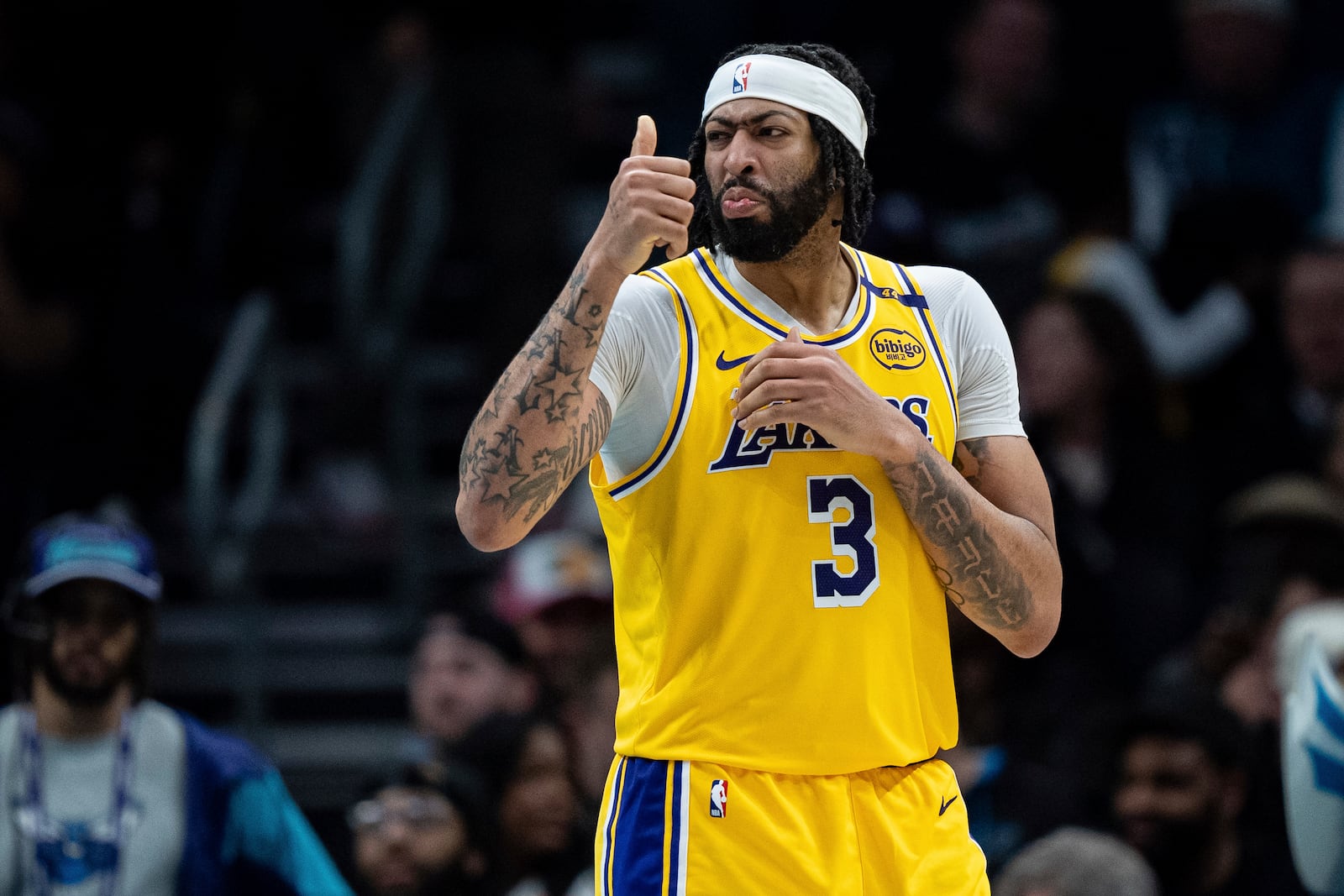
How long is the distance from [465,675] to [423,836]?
110 cm

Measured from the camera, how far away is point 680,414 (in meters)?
3.47

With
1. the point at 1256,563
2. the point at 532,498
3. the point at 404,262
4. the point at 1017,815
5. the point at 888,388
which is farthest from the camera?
the point at 404,262

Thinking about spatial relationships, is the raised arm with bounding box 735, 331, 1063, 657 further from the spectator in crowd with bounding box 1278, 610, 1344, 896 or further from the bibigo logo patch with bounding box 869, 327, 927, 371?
the spectator in crowd with bounding box 1278, 610, 1344, 896

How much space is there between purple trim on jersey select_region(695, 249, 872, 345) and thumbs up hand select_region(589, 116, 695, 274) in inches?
10.1

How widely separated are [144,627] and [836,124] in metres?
3.08

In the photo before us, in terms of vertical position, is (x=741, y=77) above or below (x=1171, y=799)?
above

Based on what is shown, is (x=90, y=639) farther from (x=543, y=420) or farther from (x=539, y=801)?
(x=543, y=420)

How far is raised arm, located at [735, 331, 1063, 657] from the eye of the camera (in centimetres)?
334

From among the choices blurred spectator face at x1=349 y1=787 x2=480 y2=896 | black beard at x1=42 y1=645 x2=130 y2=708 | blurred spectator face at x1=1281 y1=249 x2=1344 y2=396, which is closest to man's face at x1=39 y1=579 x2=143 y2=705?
black beard at x1=42 y1=645 x2=130 y2=708

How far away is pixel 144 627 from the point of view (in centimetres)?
575

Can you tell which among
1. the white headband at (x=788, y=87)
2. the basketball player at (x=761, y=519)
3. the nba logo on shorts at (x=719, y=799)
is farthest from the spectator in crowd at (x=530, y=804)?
the white headband at (x=788, y=87)

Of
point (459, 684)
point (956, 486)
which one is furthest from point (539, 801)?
point (956, 486)

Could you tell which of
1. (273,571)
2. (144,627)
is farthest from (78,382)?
(144,627)

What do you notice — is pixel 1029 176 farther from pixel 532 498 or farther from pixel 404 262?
pixel 532 498
